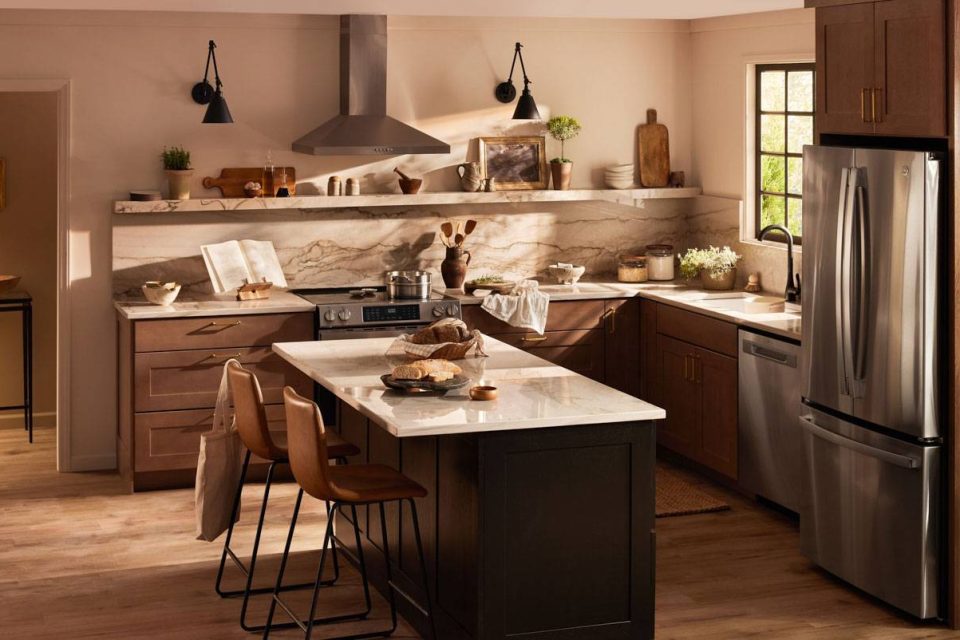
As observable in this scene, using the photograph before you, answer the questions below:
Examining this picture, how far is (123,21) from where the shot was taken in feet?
23.3

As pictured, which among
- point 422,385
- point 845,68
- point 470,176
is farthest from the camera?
point 470,176

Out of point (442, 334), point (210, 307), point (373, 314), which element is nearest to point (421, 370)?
point (442, 334)

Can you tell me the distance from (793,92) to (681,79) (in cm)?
111

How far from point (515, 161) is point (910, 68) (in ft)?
11.2

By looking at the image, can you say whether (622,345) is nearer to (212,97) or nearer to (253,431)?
(212,97)

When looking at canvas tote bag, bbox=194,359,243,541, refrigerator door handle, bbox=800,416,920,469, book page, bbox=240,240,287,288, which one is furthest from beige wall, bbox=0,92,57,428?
refrigerator door handle, bbox=800,416,920,469

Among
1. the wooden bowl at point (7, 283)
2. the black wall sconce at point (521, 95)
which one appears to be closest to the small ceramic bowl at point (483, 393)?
the black wall sconce at point (521, 95)

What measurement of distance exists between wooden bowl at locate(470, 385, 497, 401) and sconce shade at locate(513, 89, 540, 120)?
3366 millimetres

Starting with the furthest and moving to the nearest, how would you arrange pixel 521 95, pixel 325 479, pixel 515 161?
pixel 515 161 → pixel 521 95 → pixel 325 479

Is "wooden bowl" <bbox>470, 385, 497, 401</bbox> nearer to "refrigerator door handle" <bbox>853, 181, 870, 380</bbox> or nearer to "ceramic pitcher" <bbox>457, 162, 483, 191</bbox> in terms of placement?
"refrigerator door handle" <bbox>853, 181, 870, 380</bbox>

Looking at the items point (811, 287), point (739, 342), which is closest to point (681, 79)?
point (739, 342)

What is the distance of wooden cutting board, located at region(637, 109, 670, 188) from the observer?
817cm

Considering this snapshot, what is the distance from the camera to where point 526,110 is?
7547 mm

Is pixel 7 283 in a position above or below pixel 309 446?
above
